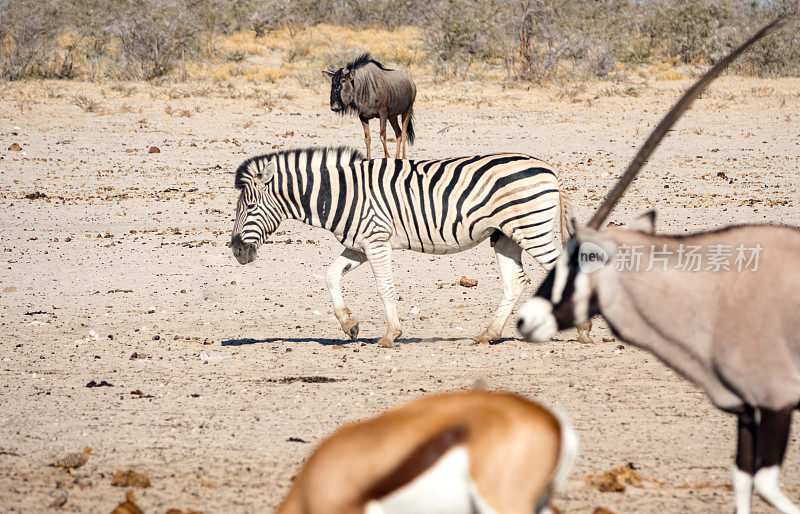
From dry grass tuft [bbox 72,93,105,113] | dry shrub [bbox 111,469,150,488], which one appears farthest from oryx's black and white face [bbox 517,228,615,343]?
dry grass tuft [bbox 72,93,105,113]

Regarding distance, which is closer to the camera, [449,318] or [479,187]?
[479,187]

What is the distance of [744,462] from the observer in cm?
372

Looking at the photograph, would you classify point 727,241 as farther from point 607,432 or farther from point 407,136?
point 407,136

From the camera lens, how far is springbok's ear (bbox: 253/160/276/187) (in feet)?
26.6

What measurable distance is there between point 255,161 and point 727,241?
207 inches

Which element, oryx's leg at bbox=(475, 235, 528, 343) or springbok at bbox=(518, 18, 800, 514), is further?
oryx's leg at bbox=(475, 235, 528, 343)

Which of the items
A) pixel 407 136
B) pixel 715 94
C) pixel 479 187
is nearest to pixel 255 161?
pixel 479 187

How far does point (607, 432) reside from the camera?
17.9 feet

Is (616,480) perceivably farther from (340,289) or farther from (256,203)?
(256,203)

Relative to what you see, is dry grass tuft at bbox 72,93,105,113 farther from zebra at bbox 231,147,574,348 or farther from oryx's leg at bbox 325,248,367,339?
oryx's leg at bbox 325,248,367,339

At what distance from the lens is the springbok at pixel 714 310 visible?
139 inches

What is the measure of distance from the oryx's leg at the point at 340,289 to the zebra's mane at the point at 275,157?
2.83ft

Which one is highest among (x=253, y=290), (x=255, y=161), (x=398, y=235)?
(x=255, y=161)

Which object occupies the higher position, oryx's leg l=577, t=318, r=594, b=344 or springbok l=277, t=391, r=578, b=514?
springbok l=277, t=391, r=578, b=514
